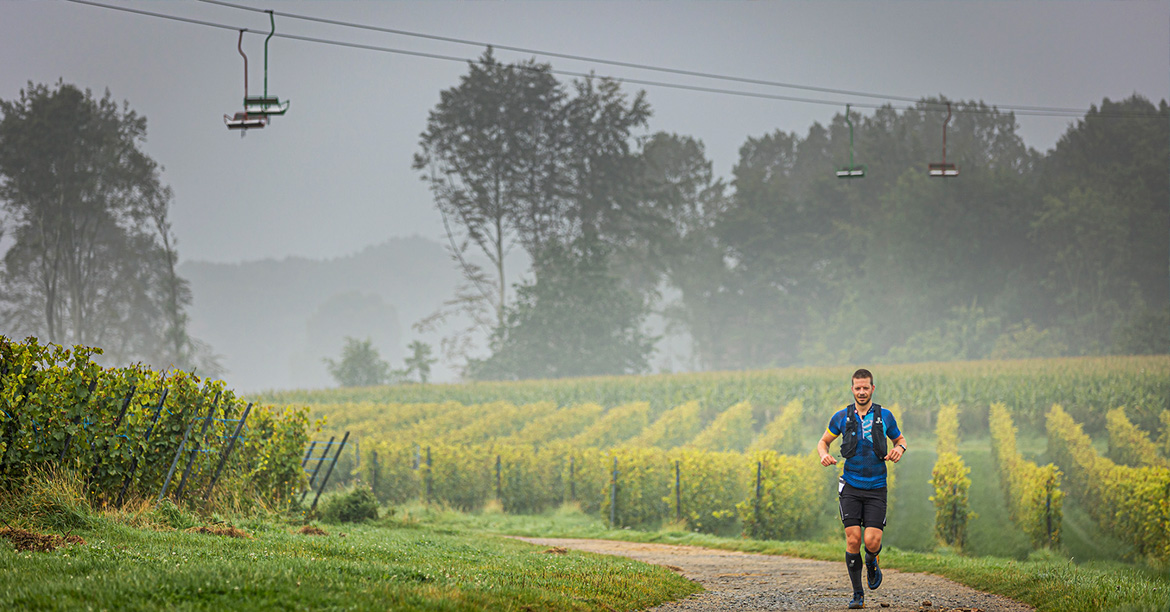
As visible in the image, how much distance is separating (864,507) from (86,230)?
5740cm

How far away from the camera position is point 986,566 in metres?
12.5

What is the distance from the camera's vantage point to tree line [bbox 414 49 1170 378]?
158 ft

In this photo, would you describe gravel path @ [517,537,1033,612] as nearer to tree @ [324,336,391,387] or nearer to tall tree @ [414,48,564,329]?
tree @ [324,336,391,387]

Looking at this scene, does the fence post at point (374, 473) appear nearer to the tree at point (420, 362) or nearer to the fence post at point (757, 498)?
the fence post at point (757, 498)

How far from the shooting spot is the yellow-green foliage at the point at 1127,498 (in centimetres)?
1477

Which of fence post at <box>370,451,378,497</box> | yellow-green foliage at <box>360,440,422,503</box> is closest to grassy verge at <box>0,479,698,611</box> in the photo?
yellow-green foliage at <box>360,440,422,503</box>

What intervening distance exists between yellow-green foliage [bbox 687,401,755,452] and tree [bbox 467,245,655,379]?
68.9 ft

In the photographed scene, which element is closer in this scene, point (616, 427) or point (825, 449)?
point (825, 449)

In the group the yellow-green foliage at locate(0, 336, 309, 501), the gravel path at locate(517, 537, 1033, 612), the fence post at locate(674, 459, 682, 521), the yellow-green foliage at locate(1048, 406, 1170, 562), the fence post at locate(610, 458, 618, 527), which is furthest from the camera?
the fence post at locate(610, 458, 618, 527)

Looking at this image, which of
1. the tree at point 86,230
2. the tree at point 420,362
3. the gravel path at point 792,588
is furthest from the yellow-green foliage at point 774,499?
the tree at point 86,230

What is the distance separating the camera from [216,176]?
109 meters

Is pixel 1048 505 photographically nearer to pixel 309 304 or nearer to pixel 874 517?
pixel 874 517

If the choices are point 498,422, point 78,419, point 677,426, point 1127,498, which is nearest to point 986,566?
point 1127,498

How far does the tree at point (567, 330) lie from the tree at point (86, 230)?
63.0 ft
